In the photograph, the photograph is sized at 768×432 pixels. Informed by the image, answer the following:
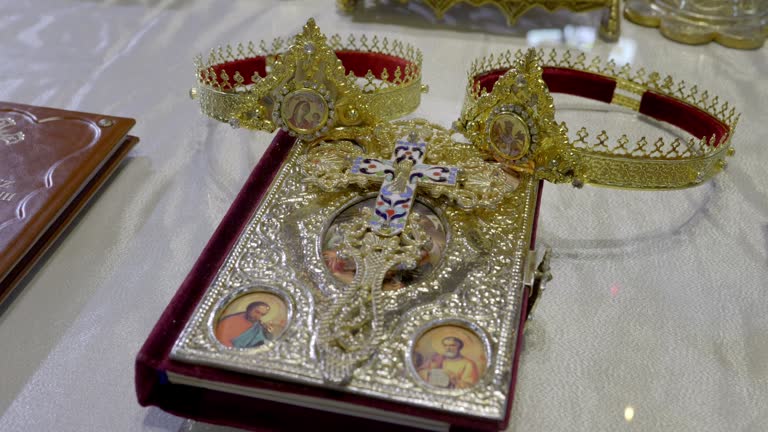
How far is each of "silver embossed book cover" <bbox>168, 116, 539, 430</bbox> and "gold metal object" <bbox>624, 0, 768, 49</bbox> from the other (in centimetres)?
187

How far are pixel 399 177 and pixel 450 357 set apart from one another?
2.04ft

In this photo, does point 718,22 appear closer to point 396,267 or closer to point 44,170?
point 396,267

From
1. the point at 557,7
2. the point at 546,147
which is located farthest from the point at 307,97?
the point at 557,7

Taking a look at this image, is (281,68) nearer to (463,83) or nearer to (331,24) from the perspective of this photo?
(463,83)

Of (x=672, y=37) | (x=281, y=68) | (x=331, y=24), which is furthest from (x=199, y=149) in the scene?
(x=672, y=37)

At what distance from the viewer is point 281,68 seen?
2012mm

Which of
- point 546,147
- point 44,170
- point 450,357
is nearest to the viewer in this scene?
point 450,357

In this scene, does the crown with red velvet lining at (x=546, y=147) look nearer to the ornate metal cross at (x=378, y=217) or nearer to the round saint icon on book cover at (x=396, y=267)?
the ornate metal cross at (x=378, y=217)

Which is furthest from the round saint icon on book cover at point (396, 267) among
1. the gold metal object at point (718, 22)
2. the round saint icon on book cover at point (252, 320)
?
the gold metal object at point (718, 22)

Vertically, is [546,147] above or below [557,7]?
above

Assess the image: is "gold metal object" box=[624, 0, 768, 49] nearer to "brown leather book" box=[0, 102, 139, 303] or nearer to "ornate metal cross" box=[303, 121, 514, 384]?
"ornate metal cross" box=[303, 121, 514, 384]

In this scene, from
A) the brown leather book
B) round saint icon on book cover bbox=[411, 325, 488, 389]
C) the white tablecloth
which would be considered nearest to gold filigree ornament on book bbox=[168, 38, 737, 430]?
round saint icon on book cover bbox=[411, 325, 488, 389]

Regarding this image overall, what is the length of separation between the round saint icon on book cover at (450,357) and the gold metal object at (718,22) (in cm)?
249

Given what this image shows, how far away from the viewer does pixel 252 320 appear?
1.55m
